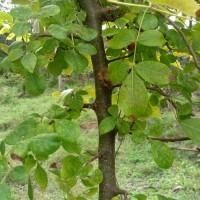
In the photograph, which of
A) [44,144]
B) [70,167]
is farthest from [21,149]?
[70,167]

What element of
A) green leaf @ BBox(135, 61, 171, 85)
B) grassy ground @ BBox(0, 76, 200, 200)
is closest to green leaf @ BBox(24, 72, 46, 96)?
green leaf @ BBox(135, 61, 171, 85)

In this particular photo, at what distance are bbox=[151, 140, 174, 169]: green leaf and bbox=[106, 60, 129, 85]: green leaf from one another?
98 mm

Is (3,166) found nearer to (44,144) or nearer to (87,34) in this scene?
(44,144)

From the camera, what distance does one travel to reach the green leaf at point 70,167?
20.1 inches

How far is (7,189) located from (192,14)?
0.27m

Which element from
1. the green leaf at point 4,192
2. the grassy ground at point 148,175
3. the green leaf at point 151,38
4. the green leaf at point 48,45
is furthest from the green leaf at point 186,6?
the grassy ground at point 148,175

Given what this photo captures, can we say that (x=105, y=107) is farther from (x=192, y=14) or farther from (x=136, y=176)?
(x=136, y=176)

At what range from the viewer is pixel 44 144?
1.28 ft

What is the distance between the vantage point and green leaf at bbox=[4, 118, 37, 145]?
0.45 metres

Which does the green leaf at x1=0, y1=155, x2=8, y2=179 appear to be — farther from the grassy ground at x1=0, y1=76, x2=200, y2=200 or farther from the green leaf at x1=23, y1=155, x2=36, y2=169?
the grassy ground at x1=0, y1=76, x2=200, y2=200

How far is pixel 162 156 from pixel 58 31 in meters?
0.20

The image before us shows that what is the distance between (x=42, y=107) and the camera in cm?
667

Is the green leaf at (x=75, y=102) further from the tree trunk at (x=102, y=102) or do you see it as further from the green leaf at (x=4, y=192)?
the green leaf at (x=4, y=192)

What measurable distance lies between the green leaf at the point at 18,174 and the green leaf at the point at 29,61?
0.37 ft
